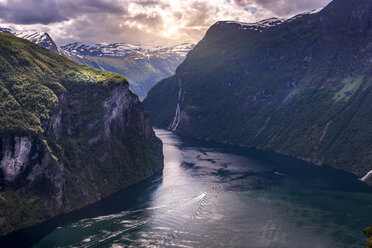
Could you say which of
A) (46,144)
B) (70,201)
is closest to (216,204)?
(70,201)

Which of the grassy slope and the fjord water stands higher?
the grassy slope

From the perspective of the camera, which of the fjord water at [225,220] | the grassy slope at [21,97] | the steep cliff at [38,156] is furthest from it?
the grassy slope at [21,97]

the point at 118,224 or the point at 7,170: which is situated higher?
the point at 7,170

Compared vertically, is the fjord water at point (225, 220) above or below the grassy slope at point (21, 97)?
below

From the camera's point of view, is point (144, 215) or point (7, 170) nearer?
point (7, 170)

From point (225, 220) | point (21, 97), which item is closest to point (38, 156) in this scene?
point (21, 97)

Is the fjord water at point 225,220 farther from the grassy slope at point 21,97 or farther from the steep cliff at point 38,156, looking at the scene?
the grassy slope at point 21,97

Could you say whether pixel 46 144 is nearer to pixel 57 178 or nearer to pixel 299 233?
pixel 57 178

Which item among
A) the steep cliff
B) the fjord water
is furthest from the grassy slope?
the fjord water

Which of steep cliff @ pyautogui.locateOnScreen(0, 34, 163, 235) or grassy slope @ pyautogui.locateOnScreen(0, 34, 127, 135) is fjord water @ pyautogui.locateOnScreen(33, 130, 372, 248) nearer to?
steep cliff @ pyautogui.locateOnScreen(0, 34, 163, 235)

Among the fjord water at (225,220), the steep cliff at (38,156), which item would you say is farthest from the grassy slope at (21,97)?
the fjord water at (225,220)

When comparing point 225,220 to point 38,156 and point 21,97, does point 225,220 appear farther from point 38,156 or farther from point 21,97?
point 21,97
